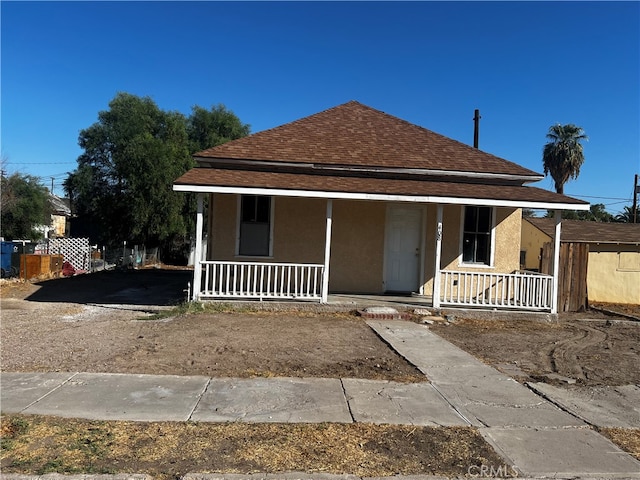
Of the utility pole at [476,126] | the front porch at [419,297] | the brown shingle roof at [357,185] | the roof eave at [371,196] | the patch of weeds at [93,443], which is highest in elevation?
the utility pole at [476,126]

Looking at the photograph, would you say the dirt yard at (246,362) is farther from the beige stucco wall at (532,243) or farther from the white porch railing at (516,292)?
the beige stucco wall at (532,243)

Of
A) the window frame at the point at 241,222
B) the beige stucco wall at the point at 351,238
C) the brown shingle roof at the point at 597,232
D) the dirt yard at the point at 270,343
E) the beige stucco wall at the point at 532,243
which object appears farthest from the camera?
the beige stucco wall at the point at 532,243

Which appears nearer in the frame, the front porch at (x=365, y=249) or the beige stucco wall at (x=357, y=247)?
the front porch at (x=365, y=249)

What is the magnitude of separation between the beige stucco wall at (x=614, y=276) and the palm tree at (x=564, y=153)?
54.7ft

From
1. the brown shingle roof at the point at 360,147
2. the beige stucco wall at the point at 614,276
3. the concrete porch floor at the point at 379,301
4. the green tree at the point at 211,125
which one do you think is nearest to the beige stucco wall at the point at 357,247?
the concrete porch floor at the point at 379,301

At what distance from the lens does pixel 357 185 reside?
37.1 feet

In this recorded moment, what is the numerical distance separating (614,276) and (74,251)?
22901 millimetres

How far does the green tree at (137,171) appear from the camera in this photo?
2573cm

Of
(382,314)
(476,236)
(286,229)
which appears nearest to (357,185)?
(286,229)

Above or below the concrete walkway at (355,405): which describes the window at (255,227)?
above

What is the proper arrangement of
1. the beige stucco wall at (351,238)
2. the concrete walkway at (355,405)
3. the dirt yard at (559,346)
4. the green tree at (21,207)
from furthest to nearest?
the green tree at (21,207)
the beige stucco wall at (351,238)
the dirt yard at (559,346)
the concrete walkway at (355,405)

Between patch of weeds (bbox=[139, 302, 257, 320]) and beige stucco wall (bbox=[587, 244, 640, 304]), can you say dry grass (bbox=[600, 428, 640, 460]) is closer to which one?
patch of weeds (bbox=[139, 302, 257, 320])

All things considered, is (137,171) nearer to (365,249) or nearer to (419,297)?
(365,249)

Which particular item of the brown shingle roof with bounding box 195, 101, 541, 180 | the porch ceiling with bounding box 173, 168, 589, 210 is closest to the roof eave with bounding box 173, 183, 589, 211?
the porch ceiling with bounding box 173, 168, 589, 210
